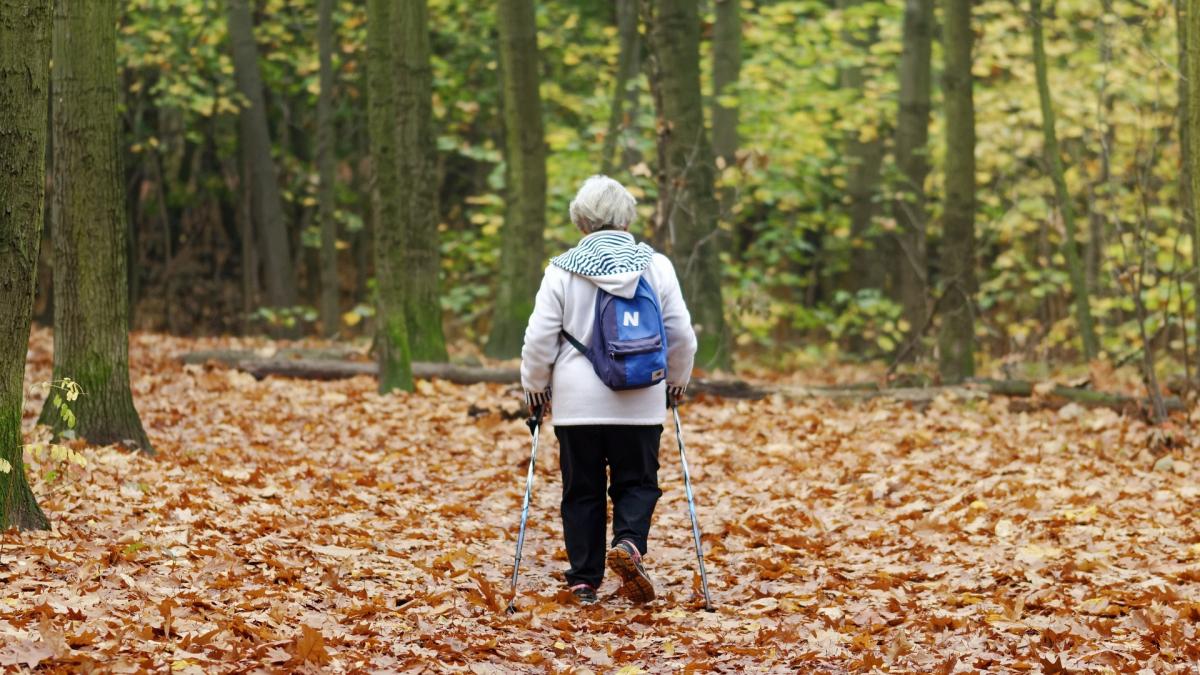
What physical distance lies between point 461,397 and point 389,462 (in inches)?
130

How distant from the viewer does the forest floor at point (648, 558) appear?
17.3ft

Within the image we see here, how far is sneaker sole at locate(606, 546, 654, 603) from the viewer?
6.37m

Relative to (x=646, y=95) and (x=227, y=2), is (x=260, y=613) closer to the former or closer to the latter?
(x=227, y=2)

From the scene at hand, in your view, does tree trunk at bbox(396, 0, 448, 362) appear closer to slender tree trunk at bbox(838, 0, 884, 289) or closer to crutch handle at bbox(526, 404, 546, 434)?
crutch handle at bbox(526, 404, 546, 434)

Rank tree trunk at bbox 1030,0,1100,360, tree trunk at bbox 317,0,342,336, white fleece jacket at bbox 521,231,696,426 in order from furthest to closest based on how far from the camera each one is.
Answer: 1. tree trunk at bbox 317,0,342,336
2. tree trunk at bbox 1030,0,1100,360
3. white fleece jacket at bbox 521,231,696,426

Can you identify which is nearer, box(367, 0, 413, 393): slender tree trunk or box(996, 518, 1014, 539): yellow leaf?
box(996, 518, 1014, 539): yellow leaf

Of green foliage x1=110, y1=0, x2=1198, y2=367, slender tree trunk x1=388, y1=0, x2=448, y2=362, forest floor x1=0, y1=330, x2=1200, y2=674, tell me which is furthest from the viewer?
green foliage x1=110, y1=0, x2=1198, y2=367

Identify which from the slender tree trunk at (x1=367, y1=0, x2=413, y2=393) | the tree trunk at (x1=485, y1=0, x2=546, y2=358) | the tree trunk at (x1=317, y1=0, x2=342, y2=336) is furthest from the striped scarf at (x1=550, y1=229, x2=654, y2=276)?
the tree trunk at (x1=317, y1=0, x2=342, y2=336)

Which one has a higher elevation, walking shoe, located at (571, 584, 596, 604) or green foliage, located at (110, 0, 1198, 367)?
green foliage, located at (110, 0, 1198, 367)

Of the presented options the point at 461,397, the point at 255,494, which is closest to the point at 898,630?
the point at 255,494

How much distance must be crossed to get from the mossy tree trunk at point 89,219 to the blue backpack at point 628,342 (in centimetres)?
398

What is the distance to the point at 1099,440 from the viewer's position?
10938 millimetres

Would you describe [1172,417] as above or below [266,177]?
below

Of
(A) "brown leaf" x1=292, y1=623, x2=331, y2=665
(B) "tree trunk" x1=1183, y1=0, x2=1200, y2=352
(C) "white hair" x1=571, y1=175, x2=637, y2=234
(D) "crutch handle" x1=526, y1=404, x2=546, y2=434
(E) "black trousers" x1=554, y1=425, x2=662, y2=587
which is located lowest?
(A) "brown leaf" x1=292, y1=623, x2=331, y2=665
